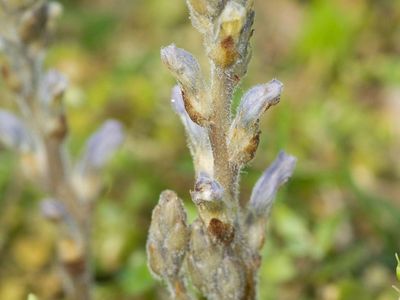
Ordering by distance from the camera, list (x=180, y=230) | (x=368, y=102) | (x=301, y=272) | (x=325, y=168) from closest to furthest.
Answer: (x=180, y=230)
(x=301, y=272)
(x=325, y=168)
(x=368, y=102)

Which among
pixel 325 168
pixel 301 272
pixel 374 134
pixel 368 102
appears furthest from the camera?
pixel 368 102

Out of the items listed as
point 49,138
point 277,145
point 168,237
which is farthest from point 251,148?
point 277,145

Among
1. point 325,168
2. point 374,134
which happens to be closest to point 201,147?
point 325,168

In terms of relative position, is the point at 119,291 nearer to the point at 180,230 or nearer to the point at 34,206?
the point at 34,206

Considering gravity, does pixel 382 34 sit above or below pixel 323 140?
above

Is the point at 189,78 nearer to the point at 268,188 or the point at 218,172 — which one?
the point at 218,172

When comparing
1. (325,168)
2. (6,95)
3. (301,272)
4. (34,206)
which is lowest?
(301,272)
